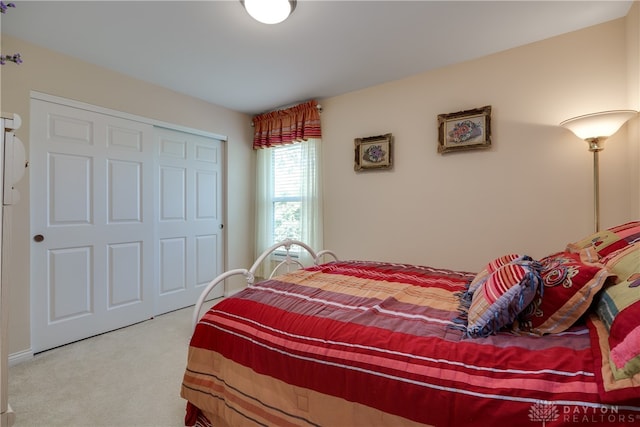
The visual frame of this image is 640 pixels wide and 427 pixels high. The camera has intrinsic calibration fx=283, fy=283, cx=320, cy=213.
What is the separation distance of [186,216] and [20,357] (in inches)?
69.8

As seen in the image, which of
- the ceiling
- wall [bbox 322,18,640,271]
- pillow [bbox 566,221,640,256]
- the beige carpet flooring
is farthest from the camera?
wall [bbox 322,18,640,271]

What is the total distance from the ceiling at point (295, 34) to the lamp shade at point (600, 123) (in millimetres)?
762

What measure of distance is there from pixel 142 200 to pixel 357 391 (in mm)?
2924

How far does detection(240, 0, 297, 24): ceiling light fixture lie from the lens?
1.75m

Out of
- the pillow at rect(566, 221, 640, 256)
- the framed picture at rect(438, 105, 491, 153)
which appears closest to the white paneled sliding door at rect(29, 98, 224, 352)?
the framed picture at rect(438, 105, 491, 153)

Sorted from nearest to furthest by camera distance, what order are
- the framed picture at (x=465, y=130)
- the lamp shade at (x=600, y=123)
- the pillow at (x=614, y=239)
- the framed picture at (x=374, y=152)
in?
the pillow at (x=614, y=239), the lamp shade at (x=600, y=123), the framed picture at (x=465, y=130), the framed picture at (x=374, y=152)

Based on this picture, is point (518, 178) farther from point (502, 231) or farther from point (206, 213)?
point (206, 213)

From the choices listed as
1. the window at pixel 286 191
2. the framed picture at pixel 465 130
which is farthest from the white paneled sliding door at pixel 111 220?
the framed picture at pixel 465 130

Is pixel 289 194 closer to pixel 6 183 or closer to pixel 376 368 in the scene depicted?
pixel 6 183

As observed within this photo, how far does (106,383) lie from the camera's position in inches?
75.1

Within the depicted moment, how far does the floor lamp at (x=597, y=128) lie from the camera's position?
68.9 inches

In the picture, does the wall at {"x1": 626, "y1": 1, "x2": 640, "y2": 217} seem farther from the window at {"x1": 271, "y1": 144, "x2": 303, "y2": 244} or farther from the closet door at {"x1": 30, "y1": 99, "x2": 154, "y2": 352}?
the closet door at {"x1": 30, "y1": 99, "x2": 154, "y2": 352}

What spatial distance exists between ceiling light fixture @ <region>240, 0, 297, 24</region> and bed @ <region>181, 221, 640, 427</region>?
69.1 inches

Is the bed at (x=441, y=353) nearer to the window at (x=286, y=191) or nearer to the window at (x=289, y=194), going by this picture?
the window at (x=289, y=194)
